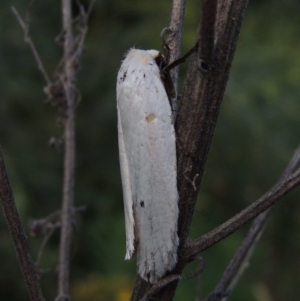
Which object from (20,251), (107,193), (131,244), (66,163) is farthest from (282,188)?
(107,193)

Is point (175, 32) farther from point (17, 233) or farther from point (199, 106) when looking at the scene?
point (17, 233)

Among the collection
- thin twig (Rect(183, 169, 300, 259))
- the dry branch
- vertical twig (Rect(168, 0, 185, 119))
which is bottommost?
thin twig (Rect(183, 169, 300, 259))

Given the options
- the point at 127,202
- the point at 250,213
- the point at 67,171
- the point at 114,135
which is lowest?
the point at 250,213

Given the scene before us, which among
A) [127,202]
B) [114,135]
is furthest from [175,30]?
[114,135]

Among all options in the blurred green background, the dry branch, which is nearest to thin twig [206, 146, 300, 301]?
the dry branch

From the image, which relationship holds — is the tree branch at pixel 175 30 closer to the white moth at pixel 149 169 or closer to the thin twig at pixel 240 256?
the white moth at pixel 149 169

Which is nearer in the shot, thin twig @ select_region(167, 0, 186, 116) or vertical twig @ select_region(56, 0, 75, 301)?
thin twig @ select_region(167, 0, 186, 116)

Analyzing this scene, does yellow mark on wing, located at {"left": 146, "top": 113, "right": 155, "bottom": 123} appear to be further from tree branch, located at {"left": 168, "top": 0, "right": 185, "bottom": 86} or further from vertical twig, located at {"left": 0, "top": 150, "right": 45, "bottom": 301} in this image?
vertical twig, located at {"left": 0, "top": 150, "right": 45, "bottom": 301}
